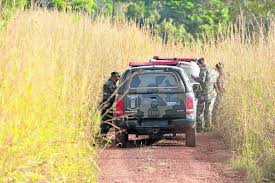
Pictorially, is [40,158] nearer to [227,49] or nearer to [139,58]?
[227,49]

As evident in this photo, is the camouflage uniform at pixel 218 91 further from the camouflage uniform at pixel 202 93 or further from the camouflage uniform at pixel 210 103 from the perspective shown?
the camouflage uniform at pixel 202 93

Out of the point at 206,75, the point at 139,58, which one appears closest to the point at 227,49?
the point at 206,75

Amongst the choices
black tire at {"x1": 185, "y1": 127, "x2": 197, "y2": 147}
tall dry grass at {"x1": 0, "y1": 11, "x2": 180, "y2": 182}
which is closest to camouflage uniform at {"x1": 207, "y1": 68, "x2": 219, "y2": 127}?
black tire at {"x1": 185, "y1": 127, "x2": 197, "y2": 147}

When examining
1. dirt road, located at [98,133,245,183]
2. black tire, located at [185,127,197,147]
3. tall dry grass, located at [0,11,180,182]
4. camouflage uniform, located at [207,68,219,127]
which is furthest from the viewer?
camouflage uniform, located at [207,68,219,127]

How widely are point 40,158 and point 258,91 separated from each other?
22.6 feet

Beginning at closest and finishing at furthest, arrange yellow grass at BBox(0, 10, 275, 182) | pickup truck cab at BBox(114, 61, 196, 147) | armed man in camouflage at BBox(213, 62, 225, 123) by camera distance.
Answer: yellow grass at BBox(0, 10, 275, 182)
pickup truck cab at BBox(114, 61, 196, 147)
armed man in camouflage at BBox(213, 62, 225, 123)

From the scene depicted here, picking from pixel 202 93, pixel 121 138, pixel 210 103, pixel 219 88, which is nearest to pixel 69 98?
pixel 121 138

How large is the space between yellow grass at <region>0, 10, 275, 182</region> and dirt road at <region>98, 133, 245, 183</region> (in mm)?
343

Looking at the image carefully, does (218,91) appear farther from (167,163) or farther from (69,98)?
(69,98)

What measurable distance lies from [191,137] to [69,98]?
4484 millimetres

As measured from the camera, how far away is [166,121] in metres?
13.9

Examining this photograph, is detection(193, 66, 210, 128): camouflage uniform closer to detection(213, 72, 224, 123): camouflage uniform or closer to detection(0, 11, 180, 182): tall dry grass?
detection(213, 72, 224, 123): camouflage uniform

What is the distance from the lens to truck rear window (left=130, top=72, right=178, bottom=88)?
14.1 metres

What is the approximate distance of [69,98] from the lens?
10102 mm
